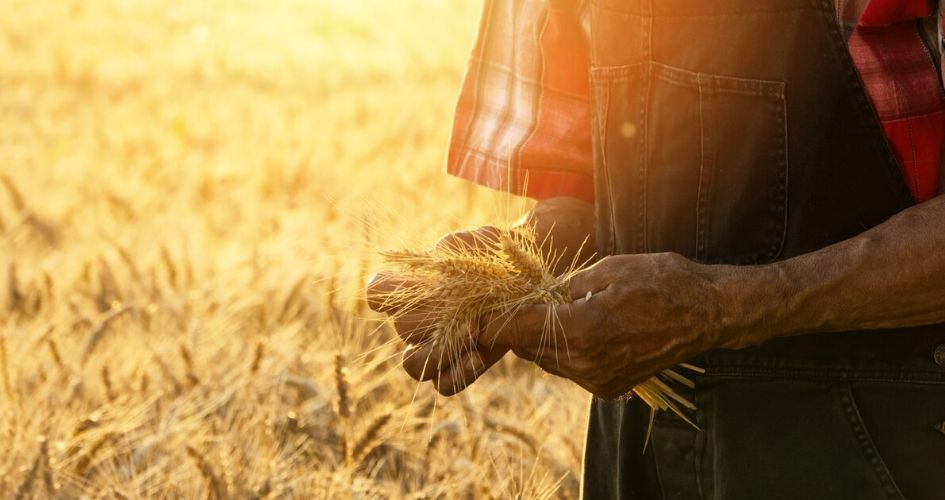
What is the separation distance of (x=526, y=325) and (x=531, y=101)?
0.58 metres

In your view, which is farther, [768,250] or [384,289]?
[384,289]

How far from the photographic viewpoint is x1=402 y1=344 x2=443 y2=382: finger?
1645 millimetres

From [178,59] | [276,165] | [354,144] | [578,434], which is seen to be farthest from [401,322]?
[178,59]

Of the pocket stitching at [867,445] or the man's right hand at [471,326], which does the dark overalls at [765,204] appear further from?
the man's right hand at [471,326]

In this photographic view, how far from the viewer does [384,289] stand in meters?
1.79

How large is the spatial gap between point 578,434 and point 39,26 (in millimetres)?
11571

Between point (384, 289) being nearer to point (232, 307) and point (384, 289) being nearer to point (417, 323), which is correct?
point (417, 323)

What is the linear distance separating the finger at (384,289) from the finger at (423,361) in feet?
0.27

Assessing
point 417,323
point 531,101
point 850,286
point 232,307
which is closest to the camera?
point 850,286

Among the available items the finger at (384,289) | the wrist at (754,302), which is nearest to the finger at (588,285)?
the wrist at (754,302)

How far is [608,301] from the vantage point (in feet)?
5.07

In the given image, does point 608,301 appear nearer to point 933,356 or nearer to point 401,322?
point 401,322

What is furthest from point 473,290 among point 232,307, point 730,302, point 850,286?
point 232,307

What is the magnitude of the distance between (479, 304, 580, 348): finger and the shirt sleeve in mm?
373
